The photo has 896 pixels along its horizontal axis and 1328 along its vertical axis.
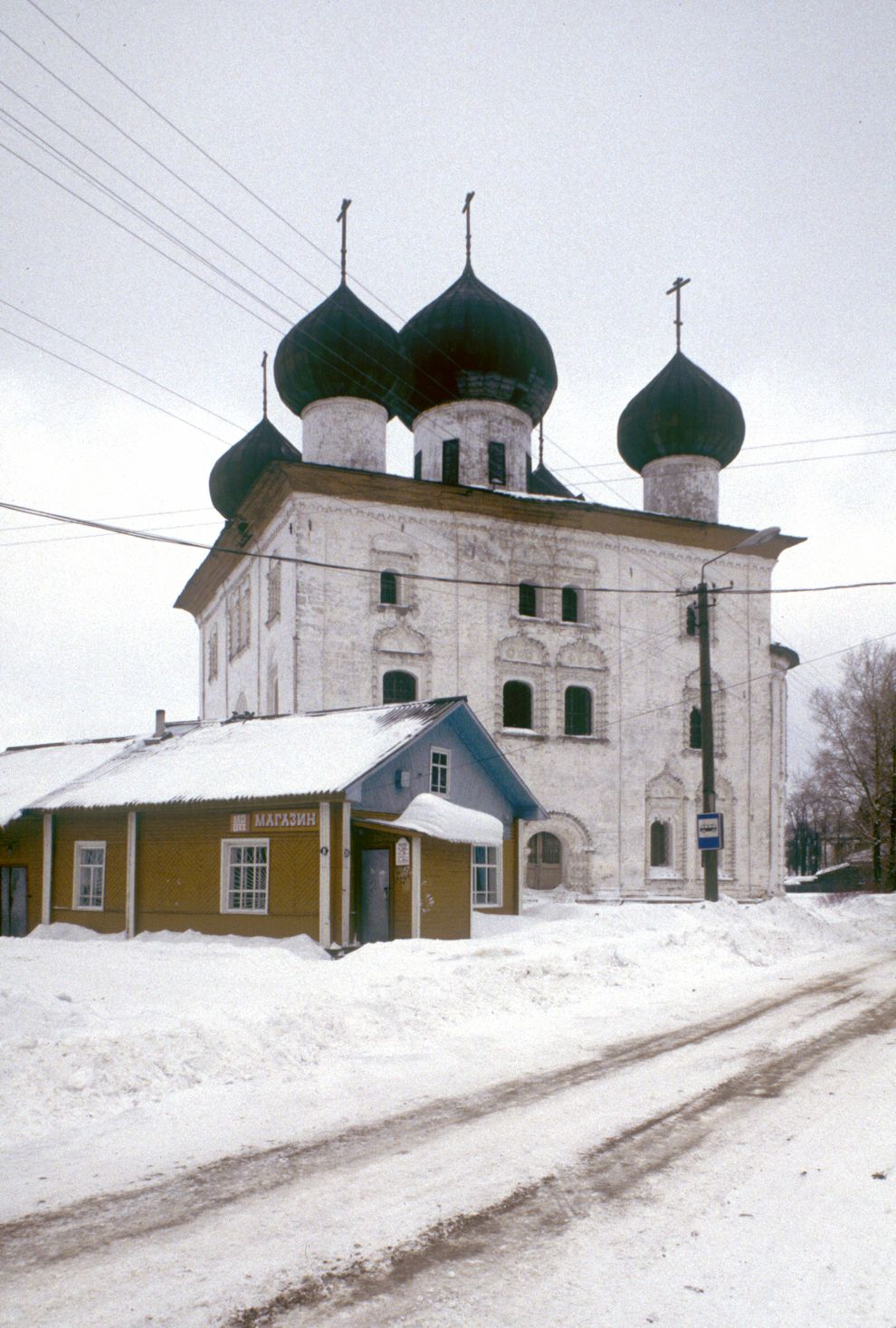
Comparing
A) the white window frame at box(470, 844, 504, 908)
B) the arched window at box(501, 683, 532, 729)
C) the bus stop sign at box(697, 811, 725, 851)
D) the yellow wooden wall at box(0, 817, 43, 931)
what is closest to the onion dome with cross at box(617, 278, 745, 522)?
the arched window at box(501, 683, 532, 729)

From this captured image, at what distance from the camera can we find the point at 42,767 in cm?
2473

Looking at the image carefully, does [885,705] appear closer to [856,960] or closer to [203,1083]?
[856,960]

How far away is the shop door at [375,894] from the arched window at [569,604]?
55.8ft

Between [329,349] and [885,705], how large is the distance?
24.4 m

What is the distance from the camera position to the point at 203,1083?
8133 mm

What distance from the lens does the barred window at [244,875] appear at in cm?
1919

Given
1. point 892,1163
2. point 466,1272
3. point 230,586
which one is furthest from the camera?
point 230,586

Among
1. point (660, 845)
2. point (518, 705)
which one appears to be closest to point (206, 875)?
point (518, 705)

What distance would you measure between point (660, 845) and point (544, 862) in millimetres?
4293

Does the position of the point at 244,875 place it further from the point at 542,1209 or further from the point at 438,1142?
the point at 542,1209

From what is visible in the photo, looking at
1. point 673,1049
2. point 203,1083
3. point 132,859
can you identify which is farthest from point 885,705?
point 203,1083

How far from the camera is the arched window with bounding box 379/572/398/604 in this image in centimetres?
3244

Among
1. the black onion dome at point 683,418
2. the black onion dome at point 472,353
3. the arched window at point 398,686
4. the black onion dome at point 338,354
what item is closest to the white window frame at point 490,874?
the arched window at point 398,686

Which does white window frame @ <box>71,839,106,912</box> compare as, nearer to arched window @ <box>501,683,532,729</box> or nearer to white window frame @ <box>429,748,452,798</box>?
white window frame @ <box>429,748,452,798</box>
